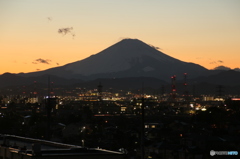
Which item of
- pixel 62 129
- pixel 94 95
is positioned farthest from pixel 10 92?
pixel 62 129

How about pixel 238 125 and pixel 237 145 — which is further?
pixel 238 125

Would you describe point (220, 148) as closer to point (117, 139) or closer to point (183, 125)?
point (117, 139)

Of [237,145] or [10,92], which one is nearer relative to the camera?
[237,145]

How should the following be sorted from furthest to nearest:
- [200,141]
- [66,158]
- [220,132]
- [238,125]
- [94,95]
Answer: [94,95] < [238,125] < [220,132] < [200,141] < [66,158]

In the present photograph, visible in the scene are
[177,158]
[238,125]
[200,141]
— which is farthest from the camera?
[238,125]

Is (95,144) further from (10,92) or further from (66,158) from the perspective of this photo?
(10,92)

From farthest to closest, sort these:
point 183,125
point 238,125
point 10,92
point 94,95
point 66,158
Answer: point 10,92, point 94,95, point 183,125, point 238,125, point 66,158

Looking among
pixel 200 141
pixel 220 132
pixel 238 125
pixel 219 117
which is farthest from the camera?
pixel 219 117

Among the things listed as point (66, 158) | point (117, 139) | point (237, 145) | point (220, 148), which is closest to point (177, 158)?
point (220, 148)
